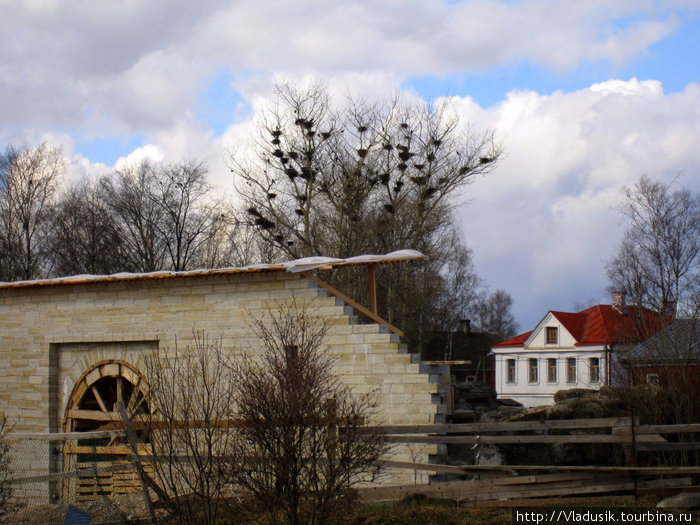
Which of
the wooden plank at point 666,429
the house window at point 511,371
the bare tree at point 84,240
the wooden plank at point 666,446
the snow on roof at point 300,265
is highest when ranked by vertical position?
the bare tree at point 84,240

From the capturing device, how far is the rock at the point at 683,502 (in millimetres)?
10961

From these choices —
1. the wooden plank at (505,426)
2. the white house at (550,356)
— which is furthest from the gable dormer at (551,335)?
the wooden plank at (505,426)

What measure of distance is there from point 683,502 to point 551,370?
42.3 m

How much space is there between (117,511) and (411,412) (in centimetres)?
487

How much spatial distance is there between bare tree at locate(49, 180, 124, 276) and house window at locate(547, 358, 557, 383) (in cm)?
2823

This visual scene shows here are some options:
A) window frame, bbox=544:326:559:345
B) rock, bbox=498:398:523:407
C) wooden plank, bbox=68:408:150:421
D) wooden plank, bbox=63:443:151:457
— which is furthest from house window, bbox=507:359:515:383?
wooden plank, bbox=63:443:151:457

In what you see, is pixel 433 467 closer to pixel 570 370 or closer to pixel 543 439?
pixel 543 439

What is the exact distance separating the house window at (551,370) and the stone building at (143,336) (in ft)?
128

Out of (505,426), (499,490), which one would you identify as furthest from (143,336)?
(499,490)

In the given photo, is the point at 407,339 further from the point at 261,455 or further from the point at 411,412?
the point at 261,455

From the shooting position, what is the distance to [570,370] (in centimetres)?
5072

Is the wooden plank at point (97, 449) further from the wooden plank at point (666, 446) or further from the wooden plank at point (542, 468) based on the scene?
the wooden plank at point (666, 446)

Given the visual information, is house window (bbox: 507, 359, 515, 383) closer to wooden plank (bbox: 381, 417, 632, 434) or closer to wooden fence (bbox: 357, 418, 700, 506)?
wooden fence (bbox: 357, 418, 700, 506)

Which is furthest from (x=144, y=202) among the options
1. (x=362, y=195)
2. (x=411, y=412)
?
(x=411, y=412)
